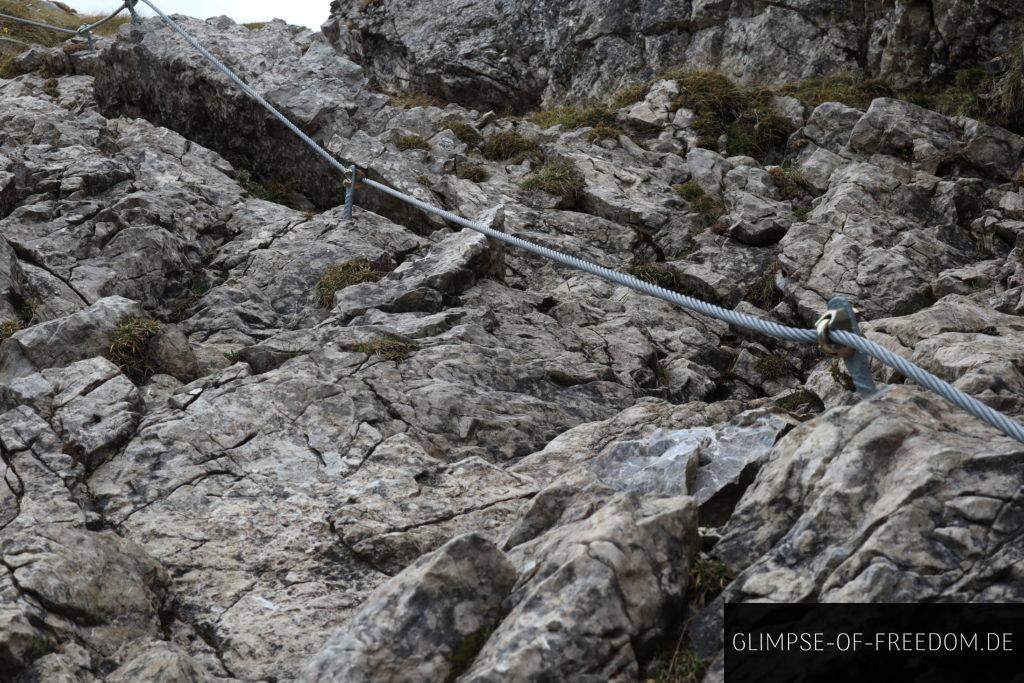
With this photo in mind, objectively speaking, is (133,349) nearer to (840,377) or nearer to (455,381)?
(455,381)

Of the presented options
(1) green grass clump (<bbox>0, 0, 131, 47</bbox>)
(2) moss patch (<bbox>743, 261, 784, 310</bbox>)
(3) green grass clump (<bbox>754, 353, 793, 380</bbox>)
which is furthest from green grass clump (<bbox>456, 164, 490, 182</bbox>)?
(1) green grass clump (<bbox>0, 0, 131, 47</bbox>)

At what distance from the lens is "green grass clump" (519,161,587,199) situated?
51.5 feet

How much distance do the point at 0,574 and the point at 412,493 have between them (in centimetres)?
323

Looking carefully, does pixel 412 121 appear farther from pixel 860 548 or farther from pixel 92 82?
pixel 860 548

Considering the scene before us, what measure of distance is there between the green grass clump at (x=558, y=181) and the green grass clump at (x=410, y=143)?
2363mm

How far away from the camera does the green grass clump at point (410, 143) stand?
1712 cm

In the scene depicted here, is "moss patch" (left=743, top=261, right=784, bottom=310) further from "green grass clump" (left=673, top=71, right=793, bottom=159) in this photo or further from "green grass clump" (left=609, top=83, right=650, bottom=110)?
"green grass clump" (left=609, top=83, right=650, bottom=110)

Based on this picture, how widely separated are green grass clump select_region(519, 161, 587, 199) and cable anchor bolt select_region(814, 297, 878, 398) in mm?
10468

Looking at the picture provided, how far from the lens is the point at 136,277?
41.0 feet

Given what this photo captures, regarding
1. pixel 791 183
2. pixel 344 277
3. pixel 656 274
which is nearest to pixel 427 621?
pixel 344 277

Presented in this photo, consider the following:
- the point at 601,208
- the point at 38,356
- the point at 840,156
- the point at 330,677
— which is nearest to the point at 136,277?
the point at 38,356

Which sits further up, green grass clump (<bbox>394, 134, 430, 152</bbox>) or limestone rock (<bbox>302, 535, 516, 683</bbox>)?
green grass clump (<bbox>394, 134, 430, 152</bbox>)

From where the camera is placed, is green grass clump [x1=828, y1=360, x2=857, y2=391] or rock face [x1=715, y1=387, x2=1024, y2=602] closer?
rock face [x1=715, y1=387, x2=1024, y2=602]

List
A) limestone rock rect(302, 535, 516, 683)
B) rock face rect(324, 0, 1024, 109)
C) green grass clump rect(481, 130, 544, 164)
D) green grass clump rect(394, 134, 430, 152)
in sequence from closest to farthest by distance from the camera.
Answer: limestone rock rect(302, 535, 516, 683) → green grass clump rect(394, 134, 430, 152) → green grass clump rect(481, 130, 544, 164) → rock face rect(324, 0, 1024, 109)
